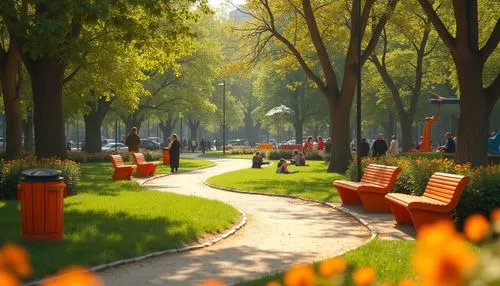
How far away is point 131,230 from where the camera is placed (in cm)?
1130

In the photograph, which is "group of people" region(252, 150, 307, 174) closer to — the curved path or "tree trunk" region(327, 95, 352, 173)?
"tree trunk" region(327, 95, 352, 173)

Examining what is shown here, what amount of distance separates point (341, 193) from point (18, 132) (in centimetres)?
1322

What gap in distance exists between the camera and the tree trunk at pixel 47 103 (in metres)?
19.1

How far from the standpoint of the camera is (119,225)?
1188 centimetres

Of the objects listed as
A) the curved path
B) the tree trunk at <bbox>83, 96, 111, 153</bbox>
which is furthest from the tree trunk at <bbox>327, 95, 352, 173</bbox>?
the tree trunk at <bbox>83, 96, 111, 153</bbox>

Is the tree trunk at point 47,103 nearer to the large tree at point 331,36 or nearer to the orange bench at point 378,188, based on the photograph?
the orange bench at point 378,188

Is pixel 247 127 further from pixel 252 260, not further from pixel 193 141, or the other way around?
pixel 252 260

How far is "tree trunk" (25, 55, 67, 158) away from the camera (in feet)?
62.6

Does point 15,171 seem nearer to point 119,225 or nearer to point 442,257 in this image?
point 119,225

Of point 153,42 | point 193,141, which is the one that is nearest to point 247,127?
point 193,141

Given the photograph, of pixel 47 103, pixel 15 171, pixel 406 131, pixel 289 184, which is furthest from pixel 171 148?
pixel 406 131

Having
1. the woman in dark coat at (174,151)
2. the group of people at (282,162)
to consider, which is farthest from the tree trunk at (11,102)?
the group of people at (282,162)

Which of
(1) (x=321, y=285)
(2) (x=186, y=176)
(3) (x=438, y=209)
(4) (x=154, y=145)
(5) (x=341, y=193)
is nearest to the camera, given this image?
(1) (x=321, y=285)

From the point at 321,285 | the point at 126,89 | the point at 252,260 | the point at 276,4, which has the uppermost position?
the point at 276,4
